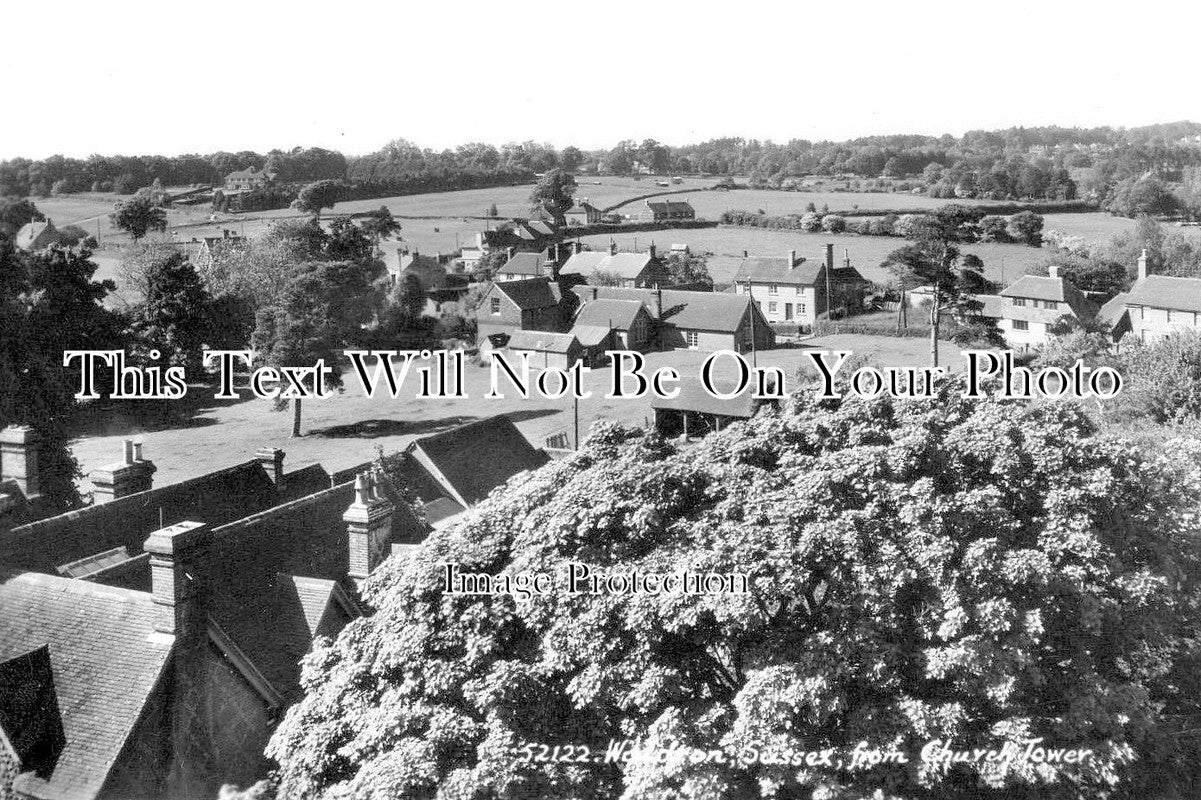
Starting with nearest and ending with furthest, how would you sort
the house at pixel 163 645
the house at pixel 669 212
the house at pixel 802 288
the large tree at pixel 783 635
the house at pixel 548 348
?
the large tree at pixel 783 635 < the house at pixel 163 645 < the house at pixel 548 348 < the house at pixel 802 288 < the house at pixel 669 212

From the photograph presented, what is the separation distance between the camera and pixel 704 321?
61.0 meters

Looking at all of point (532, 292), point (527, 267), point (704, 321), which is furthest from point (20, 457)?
point (527, 267)

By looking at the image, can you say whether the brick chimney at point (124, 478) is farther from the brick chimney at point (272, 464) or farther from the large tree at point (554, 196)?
the large tree at point (554, 196)

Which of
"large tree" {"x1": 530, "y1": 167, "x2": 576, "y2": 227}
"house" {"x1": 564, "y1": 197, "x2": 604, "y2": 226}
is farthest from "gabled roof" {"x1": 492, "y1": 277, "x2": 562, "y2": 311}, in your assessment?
"large tree" {"x1": 530, "y1": 167, "x2": 576, "y2": 227}

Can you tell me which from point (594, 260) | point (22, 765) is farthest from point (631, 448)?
point (594, 260)

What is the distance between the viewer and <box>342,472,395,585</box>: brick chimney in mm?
17078

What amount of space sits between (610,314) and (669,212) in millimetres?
36957

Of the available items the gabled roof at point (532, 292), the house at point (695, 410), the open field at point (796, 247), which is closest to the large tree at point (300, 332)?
the gabled roof at point (532, 292)

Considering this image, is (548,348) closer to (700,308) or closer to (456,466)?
(700,308)

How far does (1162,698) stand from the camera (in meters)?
16.0

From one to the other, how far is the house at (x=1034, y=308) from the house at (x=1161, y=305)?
8.43 ft

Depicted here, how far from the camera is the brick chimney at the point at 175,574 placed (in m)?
13.6

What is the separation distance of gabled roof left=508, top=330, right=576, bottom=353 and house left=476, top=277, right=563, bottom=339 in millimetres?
6204

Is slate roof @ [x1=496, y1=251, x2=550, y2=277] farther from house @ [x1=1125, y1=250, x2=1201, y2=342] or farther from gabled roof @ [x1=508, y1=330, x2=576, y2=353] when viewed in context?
house @ [x1=1125, y1=250, x2=1201, y2=342]
